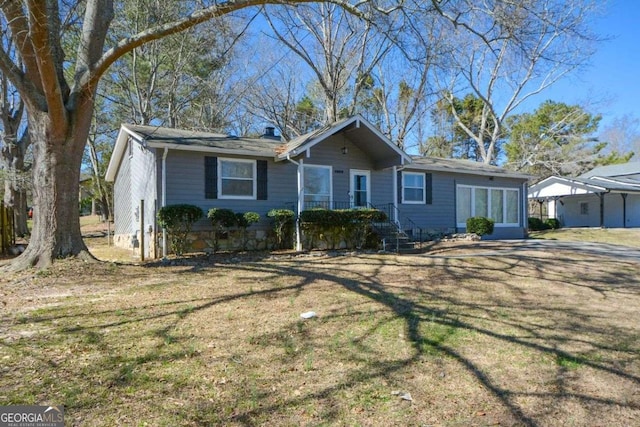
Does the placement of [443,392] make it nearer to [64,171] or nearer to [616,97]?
[64,171]

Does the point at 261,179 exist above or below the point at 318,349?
above

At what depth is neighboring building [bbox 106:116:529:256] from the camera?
10992 millimetres

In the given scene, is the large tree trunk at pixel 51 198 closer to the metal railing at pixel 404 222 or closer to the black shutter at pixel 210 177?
the black shutter at pixel 210 177

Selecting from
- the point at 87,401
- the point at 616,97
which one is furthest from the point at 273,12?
the point at 616,97

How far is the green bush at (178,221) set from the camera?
987 cm

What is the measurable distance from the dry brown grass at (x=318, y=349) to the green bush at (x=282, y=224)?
180 inches

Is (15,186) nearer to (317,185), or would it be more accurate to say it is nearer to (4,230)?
(4,230)

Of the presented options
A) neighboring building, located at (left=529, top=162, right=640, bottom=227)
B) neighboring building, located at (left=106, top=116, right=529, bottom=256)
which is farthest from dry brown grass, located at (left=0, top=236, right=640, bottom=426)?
neighboring building, located at (left=529, top=162, right=640, bottom=227)

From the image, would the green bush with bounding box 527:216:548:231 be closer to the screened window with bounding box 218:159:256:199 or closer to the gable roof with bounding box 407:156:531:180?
the gable roof with bounding box 407:156:531:180

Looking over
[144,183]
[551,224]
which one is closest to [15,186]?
[144,183]

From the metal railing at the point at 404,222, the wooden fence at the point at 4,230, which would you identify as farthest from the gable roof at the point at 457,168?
the wooden fence at the point at 4,230

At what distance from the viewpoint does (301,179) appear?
11945 mm

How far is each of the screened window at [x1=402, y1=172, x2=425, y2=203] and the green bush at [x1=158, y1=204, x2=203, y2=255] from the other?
7.95 metres

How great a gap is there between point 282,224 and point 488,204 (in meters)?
10.1
